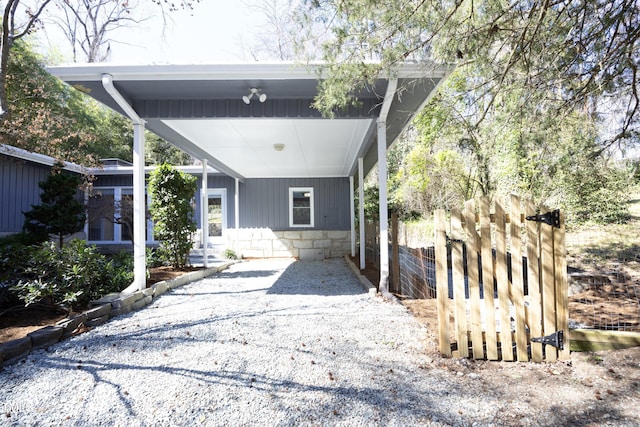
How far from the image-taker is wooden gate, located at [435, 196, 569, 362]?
101 inches

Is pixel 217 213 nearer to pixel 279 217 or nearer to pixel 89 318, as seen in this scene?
pixel 279 217

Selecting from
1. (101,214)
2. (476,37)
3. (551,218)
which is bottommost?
(551,218)

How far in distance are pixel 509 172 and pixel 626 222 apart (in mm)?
2620

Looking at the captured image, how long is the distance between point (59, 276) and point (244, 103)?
2.98 meters

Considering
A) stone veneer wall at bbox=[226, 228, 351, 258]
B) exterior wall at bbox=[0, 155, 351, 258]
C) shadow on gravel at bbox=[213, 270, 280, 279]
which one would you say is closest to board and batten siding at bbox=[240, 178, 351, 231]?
exterior wall at bbox=[0, 155, 351, 258]

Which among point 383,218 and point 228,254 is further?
point 228,254

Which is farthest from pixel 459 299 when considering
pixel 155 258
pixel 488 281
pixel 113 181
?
pixel 113 181

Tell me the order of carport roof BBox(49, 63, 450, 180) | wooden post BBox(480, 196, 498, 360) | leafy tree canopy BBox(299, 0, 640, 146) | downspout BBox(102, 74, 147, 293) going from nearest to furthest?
1. wooden post BBox(480, 196, 498, 360)
2. leafy tree canopy BBox(299, 0, 640, 146)
3. carport roof BBox(49, 63, 450, 180)
4. downspout BBox(102, 74, 147, 293)

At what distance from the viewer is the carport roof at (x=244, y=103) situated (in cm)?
393

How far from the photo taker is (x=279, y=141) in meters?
6.61

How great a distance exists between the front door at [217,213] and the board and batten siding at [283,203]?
596 millimetres

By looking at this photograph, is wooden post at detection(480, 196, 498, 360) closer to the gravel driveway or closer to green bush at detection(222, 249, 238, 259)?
the gravel driveway

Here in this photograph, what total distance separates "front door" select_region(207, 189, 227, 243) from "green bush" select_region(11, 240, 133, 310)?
680 cm

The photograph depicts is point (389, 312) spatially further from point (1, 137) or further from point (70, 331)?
point (1, 137)
